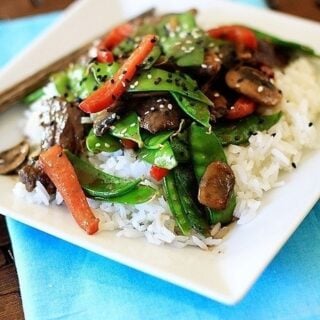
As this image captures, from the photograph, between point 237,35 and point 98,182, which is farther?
point 237,35

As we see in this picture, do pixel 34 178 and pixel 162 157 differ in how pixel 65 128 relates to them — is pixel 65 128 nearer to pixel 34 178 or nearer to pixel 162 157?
pixel 34 178

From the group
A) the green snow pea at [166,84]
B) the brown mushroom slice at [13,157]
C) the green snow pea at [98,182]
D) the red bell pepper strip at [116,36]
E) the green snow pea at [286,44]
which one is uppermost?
the green snow pea at [166,84]

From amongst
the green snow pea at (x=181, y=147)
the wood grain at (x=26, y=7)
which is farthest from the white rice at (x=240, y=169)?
the wood grain at (x=26, y=7)

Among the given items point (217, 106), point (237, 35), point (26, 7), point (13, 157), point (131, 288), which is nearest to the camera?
point (131, 288)

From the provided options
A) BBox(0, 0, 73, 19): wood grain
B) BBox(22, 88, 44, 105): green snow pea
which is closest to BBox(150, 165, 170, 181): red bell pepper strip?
BBox(22, 88, 44, 105): green snow pea

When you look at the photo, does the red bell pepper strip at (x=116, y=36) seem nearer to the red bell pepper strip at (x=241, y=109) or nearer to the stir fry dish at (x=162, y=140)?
the stir fry dish at (x=162, y=140)

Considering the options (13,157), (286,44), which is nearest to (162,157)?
(13,157)

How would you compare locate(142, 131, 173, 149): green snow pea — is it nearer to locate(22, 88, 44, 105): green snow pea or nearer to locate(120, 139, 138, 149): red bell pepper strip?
locate(120, 139, 138, 149): red bell pepper strip
